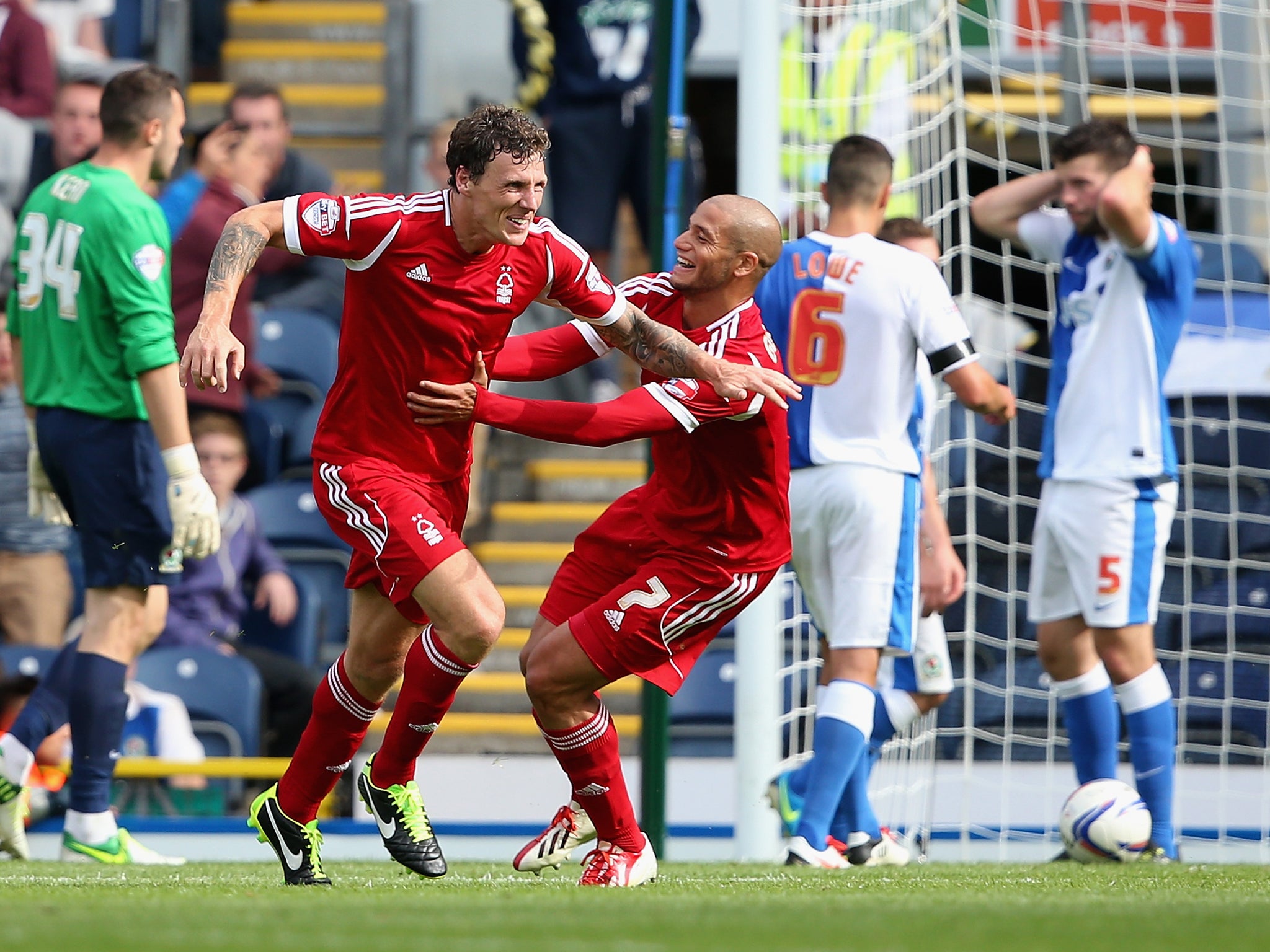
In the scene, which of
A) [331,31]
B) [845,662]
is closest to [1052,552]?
[845,662]

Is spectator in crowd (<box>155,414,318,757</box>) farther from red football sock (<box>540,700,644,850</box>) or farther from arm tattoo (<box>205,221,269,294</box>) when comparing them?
arm tattoo (<box>205,221,269,294</box>)

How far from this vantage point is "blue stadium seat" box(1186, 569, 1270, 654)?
7762 millimetres

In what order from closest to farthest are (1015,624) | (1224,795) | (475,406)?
(475,406)
(1224,795)
(1015,624)

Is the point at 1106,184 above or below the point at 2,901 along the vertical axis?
above

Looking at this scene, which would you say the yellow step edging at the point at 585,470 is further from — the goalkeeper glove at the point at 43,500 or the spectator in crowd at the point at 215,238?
the goalkeeper glove at the point at 43,500

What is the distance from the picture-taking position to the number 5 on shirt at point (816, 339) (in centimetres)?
546

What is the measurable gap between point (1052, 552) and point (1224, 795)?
1728 millimetres

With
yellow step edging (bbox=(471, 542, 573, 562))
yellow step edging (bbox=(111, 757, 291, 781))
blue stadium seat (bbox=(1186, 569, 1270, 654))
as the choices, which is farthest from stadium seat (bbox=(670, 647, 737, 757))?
blue stadium seat (bbox=(1186, 569, 1270, 654))

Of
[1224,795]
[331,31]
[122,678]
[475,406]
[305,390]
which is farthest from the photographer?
[331,31]

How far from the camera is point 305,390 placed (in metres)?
8.90

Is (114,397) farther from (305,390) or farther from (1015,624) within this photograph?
(1015,624)

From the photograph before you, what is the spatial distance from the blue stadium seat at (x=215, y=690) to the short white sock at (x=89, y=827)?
2173 millimetres

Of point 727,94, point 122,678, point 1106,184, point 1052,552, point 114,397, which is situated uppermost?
point 727,94

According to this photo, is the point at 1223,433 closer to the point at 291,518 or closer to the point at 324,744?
the point at 291,518
